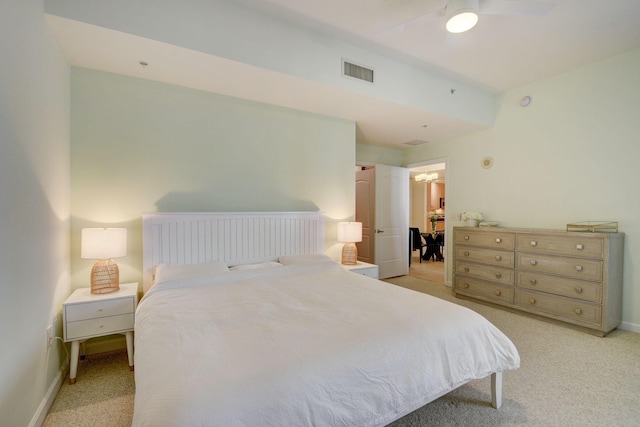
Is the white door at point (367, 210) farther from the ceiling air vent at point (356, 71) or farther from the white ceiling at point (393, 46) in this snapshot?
the ceiling air vent at point (356, 71)

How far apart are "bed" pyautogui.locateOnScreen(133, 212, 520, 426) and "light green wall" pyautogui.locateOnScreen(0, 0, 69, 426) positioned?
21.2 inches

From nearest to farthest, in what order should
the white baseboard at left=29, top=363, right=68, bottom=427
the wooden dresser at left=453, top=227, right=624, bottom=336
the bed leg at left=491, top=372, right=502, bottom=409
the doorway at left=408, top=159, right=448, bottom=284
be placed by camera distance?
the white baseboard at left=29, top=363, right=68, bottom=427 < the bed leg at left=491, top=372, right=502, bottom=409 < the wooden dresser at left=453, top=227, right=624, bottom=336 < the doorway at left=408, top=159, right=448, bottom=284

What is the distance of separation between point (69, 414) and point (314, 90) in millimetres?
3134

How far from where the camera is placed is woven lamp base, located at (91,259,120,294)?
2256mm

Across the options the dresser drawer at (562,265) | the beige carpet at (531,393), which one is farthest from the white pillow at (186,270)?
the dresser drawer at (562,265)

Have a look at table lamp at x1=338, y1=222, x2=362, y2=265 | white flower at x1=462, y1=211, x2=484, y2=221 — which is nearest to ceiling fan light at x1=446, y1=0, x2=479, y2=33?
table lamp at x1=338, y1=222, x2=362, y2=265

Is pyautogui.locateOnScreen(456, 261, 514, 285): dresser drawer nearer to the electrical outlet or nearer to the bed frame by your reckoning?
the bed frame

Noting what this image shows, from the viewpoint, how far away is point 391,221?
5223 millimetres

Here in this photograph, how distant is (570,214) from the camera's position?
133 inches

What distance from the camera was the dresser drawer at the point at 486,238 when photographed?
11.4 feet

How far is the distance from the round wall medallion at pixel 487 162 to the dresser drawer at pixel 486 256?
4.23ft

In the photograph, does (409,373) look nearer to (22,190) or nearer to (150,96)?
(22,190)

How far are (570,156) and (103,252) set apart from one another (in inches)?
194

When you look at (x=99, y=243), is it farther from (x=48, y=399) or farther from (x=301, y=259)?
(x=301, y=259)
